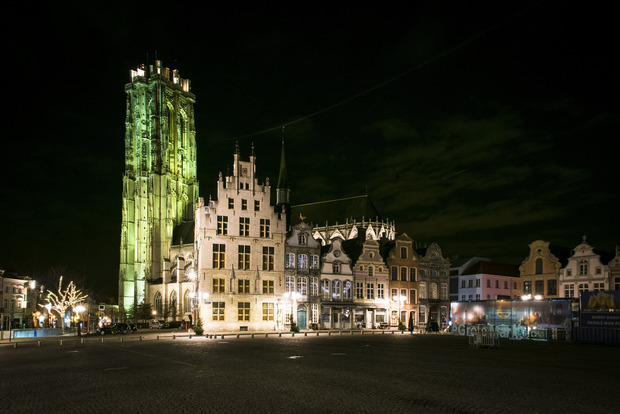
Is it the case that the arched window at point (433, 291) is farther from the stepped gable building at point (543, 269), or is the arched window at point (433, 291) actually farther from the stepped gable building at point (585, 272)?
the stepped gable building at point (585, 272)

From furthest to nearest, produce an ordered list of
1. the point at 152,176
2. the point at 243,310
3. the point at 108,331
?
1. the point at 152,176
2. the point at 243,310
3. the point at 108,331

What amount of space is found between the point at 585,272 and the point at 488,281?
51.6ft

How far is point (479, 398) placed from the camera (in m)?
13.0

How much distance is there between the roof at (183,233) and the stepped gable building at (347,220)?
1907 cm

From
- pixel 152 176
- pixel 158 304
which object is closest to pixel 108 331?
pixel 158 304

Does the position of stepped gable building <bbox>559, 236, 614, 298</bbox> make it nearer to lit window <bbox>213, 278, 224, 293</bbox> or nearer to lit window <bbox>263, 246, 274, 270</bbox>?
lit window <bbox>263, 246, 274, 270</bbox>

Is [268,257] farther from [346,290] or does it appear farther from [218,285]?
[346,290]

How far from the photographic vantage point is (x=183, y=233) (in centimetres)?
9356

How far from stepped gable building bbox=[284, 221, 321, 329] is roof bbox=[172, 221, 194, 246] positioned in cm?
3590

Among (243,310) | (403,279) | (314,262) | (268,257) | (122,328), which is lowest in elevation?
(122,328)

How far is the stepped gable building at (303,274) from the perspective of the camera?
188 ft

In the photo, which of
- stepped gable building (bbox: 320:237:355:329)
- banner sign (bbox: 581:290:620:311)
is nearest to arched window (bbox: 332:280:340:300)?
stepped gable building (bbox: 320:237:355:329)

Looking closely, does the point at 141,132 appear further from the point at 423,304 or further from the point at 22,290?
the point at 423,304

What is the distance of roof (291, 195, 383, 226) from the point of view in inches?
3580
